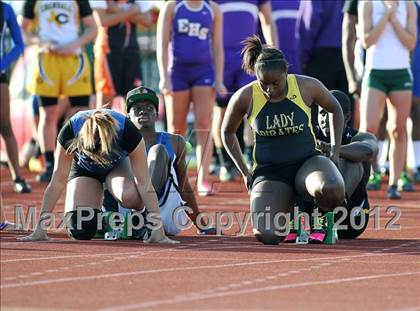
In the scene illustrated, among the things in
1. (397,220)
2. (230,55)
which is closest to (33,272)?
(397,220)

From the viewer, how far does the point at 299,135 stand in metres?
11.0

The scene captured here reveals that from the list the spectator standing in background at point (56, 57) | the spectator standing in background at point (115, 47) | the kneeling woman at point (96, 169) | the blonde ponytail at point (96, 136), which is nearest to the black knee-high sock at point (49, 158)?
the spectator standing in background at point (56, 57)

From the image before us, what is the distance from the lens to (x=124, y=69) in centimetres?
1739

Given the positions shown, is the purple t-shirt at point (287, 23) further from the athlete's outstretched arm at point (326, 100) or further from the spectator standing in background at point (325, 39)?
the athlete's outstretched arm at point (326, 100)

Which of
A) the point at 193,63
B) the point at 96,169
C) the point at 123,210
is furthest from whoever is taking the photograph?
the point at 193,63

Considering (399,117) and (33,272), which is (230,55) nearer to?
(399,117)

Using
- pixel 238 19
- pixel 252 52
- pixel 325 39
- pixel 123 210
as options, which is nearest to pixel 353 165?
pixel 252 52

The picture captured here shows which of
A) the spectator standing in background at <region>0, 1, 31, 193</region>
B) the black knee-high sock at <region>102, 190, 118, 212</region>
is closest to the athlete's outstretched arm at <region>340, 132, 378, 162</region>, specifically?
the black knee-high sock at <region>102, 190, 118, 212</region>

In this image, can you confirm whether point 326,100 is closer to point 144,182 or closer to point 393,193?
point 144,182

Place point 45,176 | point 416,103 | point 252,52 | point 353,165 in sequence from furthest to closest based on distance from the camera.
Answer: point 45,176 < point 416,103 < point 353,165 < point 252,52

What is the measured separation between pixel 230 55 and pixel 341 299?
8.83 m

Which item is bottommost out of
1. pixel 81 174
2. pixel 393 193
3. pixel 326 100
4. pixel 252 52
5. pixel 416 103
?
pixel 393 193

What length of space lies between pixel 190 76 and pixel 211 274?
6778 millimetres

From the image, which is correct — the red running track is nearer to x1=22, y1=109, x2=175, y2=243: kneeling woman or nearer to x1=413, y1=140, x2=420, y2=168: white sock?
x1=22, y1=109, x2=175, y2=243: kneeling woman
